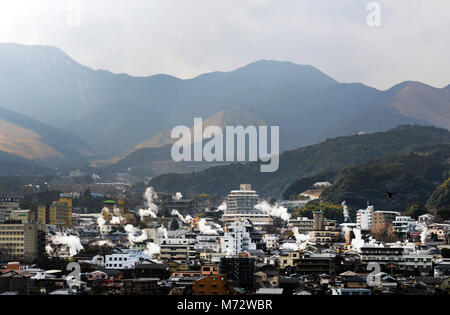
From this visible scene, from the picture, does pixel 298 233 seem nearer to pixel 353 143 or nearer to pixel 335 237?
pixel 335 237

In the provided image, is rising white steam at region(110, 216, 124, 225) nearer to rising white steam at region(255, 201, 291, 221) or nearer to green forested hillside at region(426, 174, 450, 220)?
rising white steam at region(255, 201, 291, 221)

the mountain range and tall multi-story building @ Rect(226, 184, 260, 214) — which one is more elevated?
the mountain range

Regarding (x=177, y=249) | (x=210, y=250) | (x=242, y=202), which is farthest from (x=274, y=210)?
(x=177, y=249)

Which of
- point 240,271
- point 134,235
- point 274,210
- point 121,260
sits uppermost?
point 274,210

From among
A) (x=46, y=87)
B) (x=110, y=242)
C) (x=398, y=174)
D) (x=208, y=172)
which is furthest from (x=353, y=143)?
(x=110, y=242)

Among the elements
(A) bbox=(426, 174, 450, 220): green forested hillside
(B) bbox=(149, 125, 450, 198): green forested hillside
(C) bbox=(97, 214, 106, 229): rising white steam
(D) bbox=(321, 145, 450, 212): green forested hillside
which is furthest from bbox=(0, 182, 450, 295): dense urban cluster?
(B) bbox=(149, 125, 450, 198): green forested hillside

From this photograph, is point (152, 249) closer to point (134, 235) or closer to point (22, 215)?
point (134, 235)
